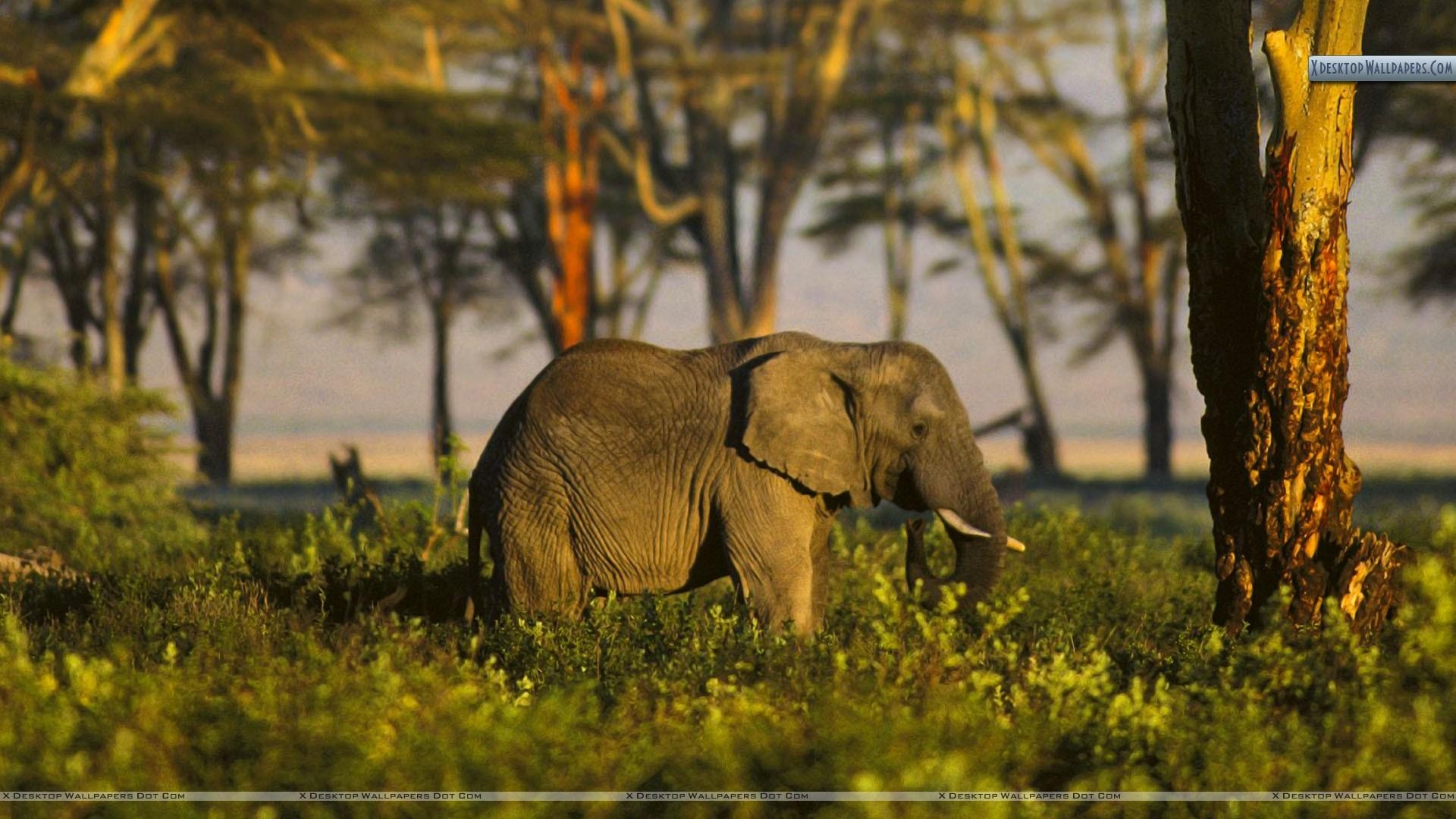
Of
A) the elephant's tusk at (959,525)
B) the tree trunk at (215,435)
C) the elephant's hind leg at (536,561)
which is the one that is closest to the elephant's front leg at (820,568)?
the elephant's tusk at (959,525)

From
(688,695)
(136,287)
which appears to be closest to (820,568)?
(688,695)

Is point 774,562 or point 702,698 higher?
point 774,562

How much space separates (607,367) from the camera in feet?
28.5

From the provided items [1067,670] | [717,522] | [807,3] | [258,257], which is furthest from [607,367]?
[258,257]

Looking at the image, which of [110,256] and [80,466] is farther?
[110,256]

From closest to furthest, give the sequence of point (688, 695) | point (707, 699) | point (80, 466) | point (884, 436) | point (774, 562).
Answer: point (707, 699)
point (688, 695)
point (774, 562)
point (884, 436)
point (80, 466)

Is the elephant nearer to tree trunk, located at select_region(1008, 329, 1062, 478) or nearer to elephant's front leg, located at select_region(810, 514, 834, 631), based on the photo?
elephant's front leg, located at select_region(810, 514, 834, 631)

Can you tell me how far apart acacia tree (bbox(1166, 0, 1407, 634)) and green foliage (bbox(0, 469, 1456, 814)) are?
0.40 m

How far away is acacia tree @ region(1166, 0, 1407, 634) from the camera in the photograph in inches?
320

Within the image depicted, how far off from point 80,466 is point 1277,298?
1225 cm

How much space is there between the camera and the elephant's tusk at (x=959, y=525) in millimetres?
8523

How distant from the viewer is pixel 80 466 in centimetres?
1623

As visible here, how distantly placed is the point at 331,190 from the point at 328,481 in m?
6.91

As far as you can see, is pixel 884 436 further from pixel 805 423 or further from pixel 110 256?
pixel 110 256
